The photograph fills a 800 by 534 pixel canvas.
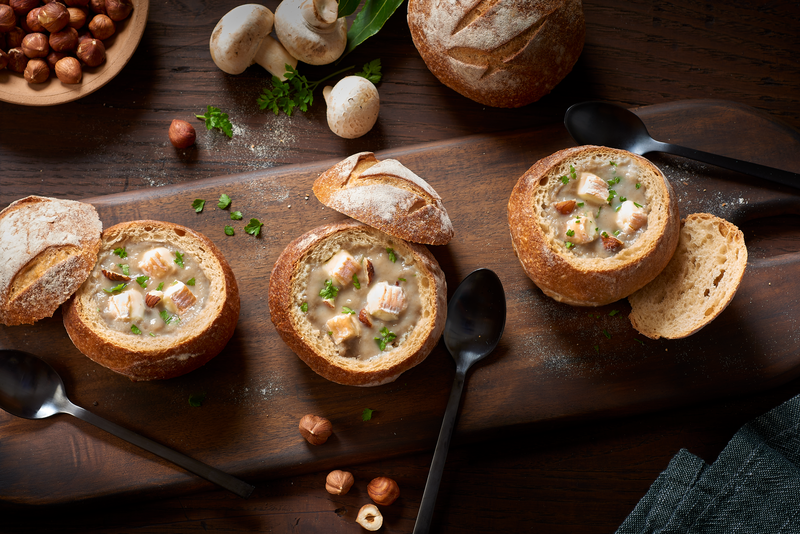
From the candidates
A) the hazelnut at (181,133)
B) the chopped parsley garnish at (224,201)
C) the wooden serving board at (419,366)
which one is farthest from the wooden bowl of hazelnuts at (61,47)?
the chopped parsley garnish at (224,201)

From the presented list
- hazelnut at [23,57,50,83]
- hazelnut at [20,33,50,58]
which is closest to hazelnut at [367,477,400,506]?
hazelnut at [23,57,50,83]

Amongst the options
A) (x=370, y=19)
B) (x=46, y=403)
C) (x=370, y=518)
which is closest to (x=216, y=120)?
(x=370, y=19)

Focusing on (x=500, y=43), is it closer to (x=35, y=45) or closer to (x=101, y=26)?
(x=101, y=26)

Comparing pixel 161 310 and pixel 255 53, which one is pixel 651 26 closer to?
pixel 255 53

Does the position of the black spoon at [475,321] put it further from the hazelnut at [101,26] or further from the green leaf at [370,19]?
the hazelnut at [101,26]

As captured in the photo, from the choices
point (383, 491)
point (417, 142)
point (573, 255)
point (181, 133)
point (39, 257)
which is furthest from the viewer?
point (417, 142)
